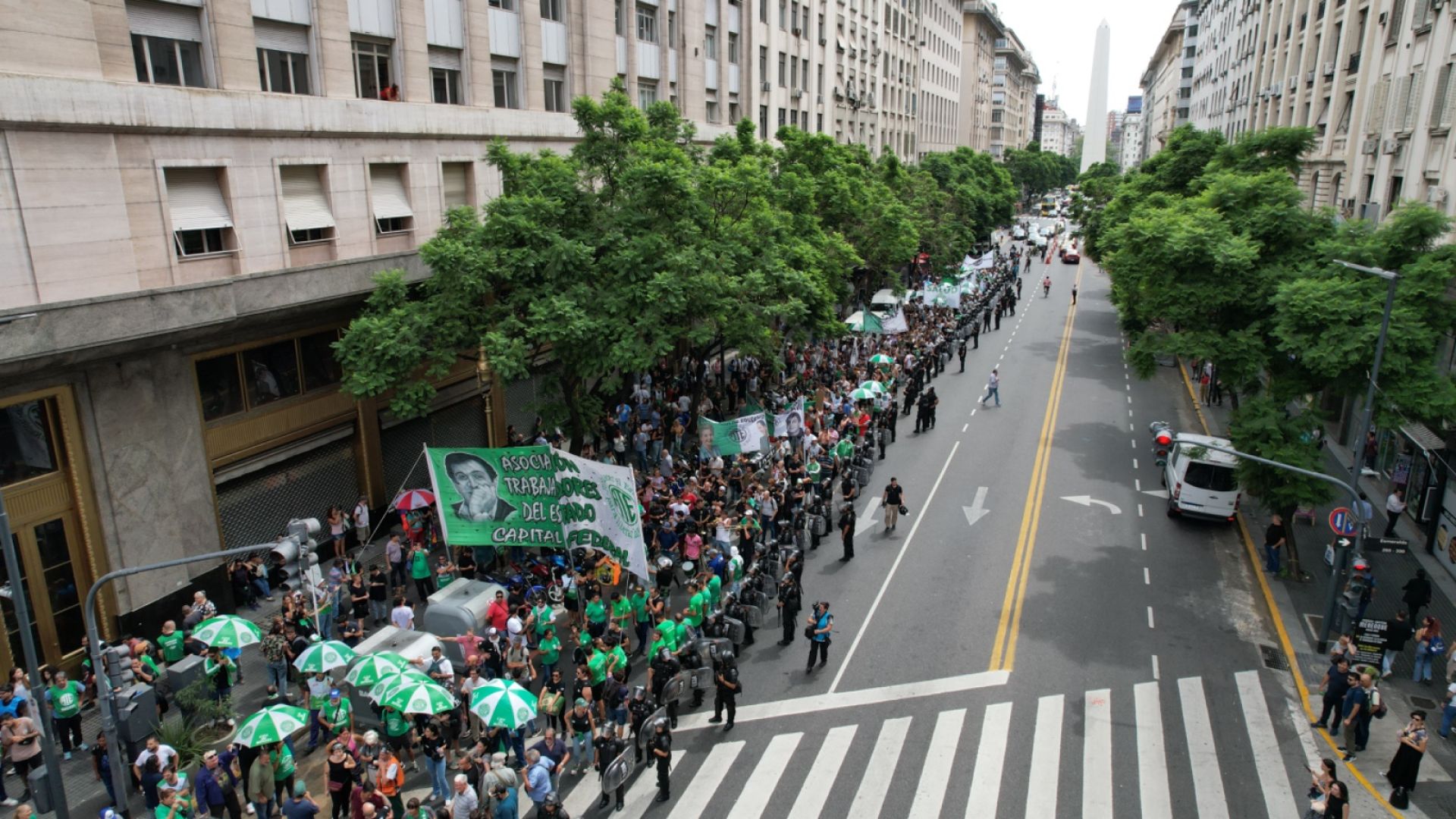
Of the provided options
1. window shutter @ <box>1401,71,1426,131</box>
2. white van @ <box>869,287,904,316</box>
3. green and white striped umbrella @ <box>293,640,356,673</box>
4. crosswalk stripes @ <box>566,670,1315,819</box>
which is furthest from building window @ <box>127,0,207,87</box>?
white van @ <box>869,287,904,316</box>

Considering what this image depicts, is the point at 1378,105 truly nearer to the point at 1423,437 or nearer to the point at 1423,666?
the point at 1423,437

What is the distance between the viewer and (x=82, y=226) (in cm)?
1619

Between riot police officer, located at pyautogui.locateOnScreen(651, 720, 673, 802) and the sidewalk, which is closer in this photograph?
riot police officer, located at pyautogui.locateOnScreen(651, 720, 673, 802)

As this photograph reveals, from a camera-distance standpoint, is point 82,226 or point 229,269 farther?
point 229,269

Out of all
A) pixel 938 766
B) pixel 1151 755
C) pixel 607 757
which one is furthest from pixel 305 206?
pixel 1151 755

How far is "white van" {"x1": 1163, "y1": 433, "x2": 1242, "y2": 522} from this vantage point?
952 inches

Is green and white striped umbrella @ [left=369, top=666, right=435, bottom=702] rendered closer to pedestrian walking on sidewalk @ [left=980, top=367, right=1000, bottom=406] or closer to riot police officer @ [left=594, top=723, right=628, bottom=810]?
riot police officer @ [left=594, top=723, right=628, bottom=810]

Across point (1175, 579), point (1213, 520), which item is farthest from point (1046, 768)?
point (1213, 520)

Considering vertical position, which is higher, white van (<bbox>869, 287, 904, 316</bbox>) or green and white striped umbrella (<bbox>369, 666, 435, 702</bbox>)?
white van (<bbox>869, 287, 904, 316</bbox>)

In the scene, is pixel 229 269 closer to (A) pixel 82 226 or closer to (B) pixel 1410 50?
(A) pixel 82 226

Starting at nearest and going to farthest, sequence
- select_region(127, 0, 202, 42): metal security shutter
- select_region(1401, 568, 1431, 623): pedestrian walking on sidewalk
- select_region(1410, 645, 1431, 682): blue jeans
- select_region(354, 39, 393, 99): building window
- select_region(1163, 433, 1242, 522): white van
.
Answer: select_region(1410, 645, 1431, 682): blue jeans → select_region(127, 0, 202, 42): metal security shutter → select_region(1401, 568, 1431, 623): pedestrian walking on sidewalk → select_region(354, 39, 393, 99): building window → select_region(1163, 433, 1242, 522): white van

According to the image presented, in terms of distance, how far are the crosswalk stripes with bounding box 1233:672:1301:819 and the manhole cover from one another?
63cm

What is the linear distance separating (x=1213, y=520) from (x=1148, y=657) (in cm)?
851

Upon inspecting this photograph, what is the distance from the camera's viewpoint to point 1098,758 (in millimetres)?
14695
